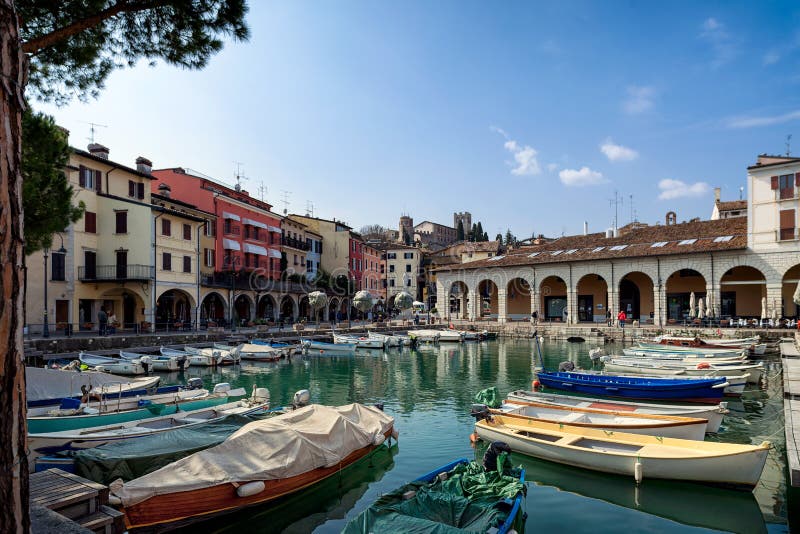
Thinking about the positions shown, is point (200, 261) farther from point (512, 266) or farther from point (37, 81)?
point (37, 81)

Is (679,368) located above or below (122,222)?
below

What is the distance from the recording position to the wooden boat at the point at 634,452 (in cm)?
930

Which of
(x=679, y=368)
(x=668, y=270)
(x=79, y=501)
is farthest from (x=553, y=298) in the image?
(x=79, y=501)

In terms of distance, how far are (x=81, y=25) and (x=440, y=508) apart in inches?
326

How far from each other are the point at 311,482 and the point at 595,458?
561 cm

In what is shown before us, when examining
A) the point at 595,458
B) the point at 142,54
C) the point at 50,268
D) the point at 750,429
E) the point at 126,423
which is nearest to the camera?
the point at 142,54

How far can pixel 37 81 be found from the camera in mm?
9438

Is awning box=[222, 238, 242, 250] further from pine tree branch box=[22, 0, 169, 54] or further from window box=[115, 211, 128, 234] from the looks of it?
pine tree branch box=[22, 0, 169, 54]

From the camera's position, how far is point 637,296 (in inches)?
1875

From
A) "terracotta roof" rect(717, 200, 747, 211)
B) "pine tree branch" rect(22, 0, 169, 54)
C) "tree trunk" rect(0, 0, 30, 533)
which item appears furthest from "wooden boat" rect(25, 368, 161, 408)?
"terracotta roof" rect(717, 200, 747, 211)

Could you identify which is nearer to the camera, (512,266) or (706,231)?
(706,231)

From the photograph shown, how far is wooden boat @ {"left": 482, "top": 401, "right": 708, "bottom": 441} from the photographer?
1109 centimetres

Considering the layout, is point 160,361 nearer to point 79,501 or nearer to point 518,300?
point 79,501

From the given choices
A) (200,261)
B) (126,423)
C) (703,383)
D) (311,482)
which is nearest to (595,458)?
(311,482)
